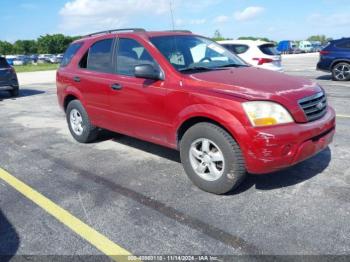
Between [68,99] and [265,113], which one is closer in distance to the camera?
[265,113]

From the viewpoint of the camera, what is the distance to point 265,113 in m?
3.43

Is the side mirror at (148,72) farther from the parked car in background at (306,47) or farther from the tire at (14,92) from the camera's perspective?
the parked car in background at (306,47)

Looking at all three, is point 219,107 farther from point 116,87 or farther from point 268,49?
point 268,49

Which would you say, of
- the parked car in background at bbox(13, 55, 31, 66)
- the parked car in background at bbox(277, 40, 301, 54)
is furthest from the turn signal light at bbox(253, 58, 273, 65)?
the parked car in background at bbox(13, 55, 31, 66)

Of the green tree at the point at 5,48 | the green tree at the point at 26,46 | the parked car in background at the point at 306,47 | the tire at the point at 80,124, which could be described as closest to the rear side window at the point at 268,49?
the tire at the point at 80,124

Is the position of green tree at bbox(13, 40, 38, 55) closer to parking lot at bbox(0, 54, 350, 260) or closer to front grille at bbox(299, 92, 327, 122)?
parking lot at bbox(0, 54, 350, 260)

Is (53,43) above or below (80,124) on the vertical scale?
above

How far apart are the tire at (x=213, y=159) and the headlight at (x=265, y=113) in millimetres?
334

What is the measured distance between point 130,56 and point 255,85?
6.13 ft

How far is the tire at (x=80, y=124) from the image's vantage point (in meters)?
5.79

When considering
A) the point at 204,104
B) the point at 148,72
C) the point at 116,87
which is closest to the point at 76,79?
the point at 116,87

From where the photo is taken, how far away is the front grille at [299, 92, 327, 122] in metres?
3.65

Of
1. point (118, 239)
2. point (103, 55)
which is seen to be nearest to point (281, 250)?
point (118, 239)

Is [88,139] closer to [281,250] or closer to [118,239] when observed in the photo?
[118,239]
